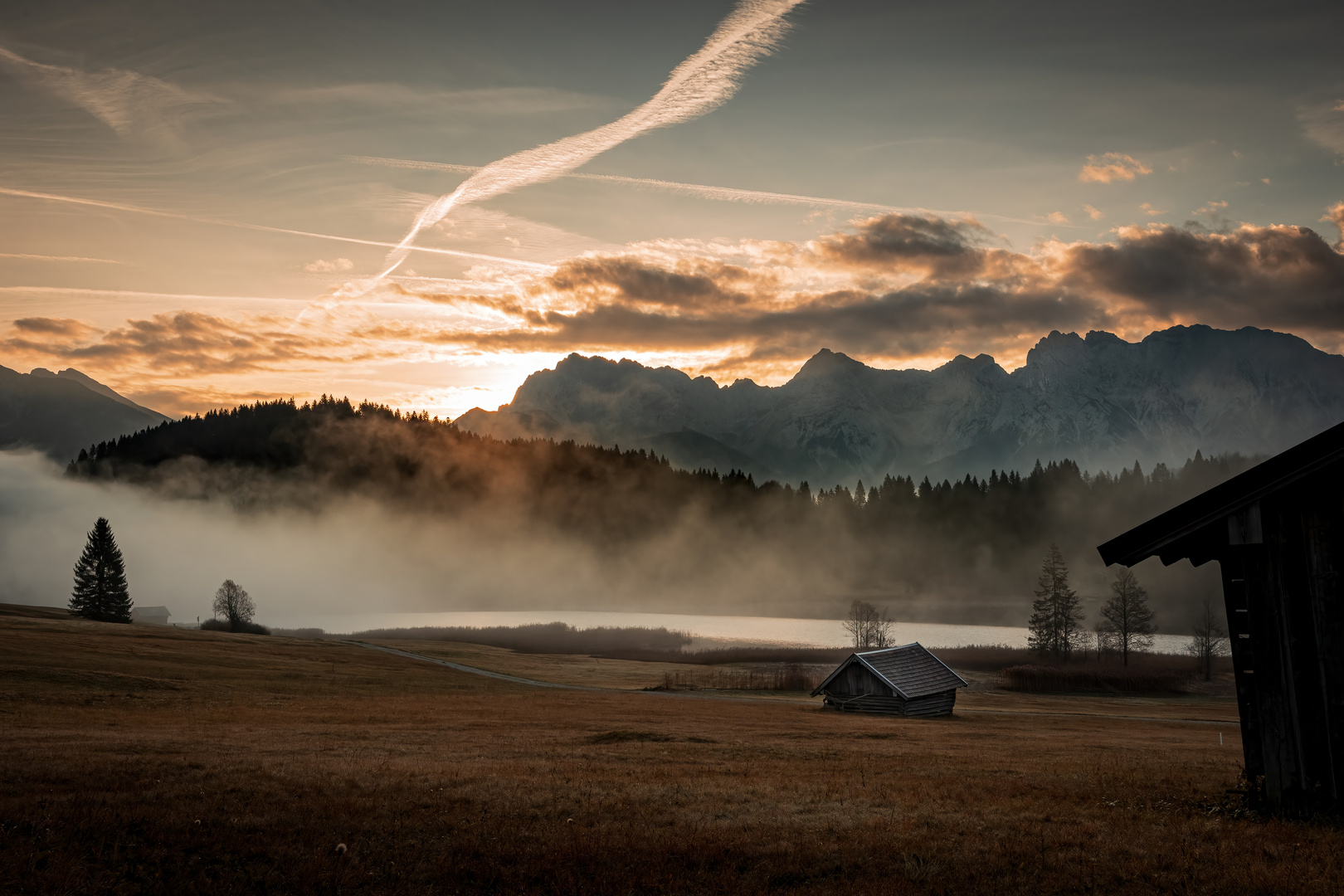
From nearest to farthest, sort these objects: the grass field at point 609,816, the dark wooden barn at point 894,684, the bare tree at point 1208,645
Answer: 1. the grass field at point 609,816
2. the dark wooden barn at point 894,684
3. the bare tree at point 1208,645

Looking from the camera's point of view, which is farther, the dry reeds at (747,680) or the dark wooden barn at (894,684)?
the dry reeds at (747,680)

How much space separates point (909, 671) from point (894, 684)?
2.95 m

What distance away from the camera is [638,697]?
6894 cm

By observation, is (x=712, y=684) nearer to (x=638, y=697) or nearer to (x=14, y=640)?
(x=638, y=697)

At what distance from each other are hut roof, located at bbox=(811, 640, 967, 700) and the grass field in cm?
2774

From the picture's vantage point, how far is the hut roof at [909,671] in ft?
206

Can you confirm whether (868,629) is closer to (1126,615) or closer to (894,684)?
(1126,615)

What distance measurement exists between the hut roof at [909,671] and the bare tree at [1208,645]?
5296cm

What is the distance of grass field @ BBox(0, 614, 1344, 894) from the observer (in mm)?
12453

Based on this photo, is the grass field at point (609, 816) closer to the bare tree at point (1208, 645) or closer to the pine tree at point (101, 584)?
the bare tree at point (1208, 645)

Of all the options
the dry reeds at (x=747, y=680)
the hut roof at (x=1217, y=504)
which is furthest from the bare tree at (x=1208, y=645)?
the hut roof at (x=1217, y=504)

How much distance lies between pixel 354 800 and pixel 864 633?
130 meters

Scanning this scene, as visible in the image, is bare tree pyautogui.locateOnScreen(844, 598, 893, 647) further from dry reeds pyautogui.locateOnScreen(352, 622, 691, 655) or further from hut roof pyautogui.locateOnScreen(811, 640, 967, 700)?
hut roof pyautogui.locateOnScreen(811, 640, 967, 700)

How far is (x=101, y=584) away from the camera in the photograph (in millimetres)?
132125
